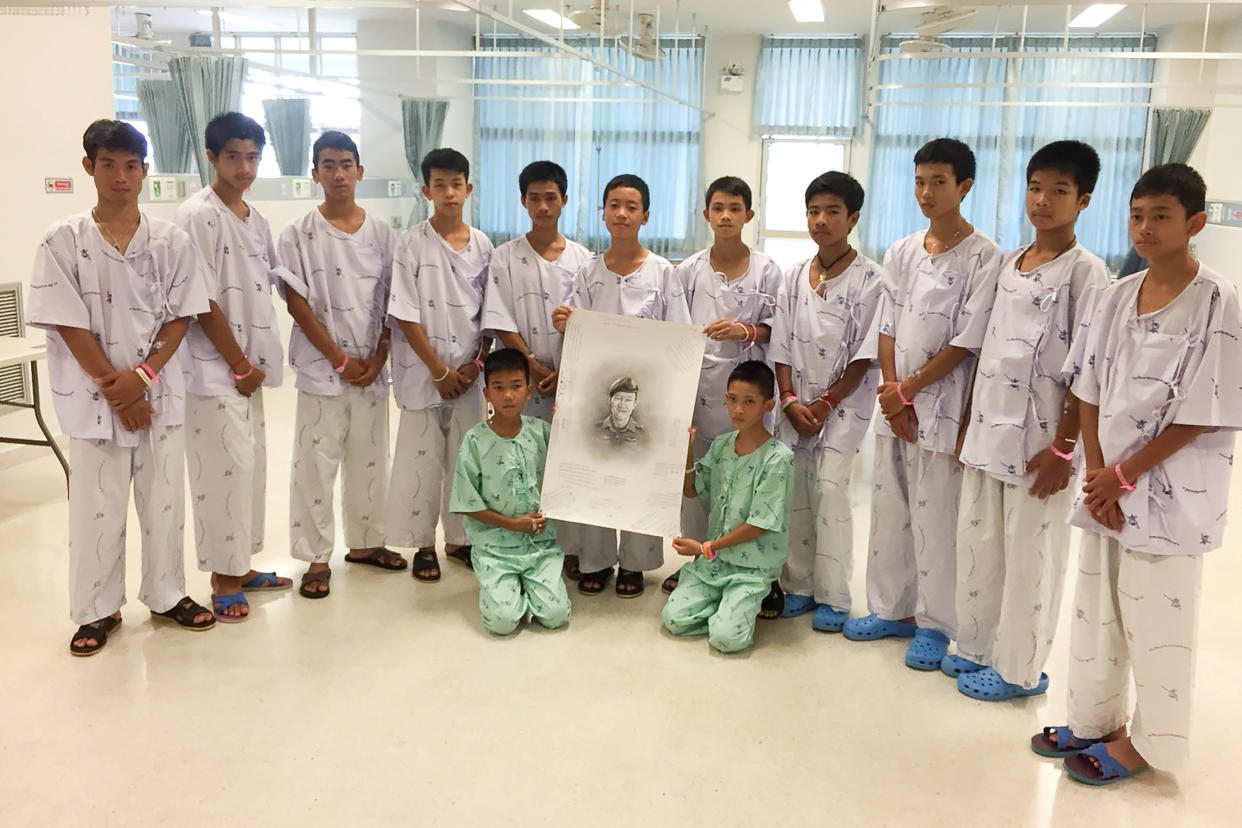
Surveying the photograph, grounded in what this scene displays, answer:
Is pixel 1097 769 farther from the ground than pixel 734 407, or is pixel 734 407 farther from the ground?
pixel 734 407

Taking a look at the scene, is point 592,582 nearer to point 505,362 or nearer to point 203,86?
point 505,362

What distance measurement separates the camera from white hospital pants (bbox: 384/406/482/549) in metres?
3.84

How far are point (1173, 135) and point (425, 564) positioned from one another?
9556 millimetres

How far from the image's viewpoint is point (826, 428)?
136 inches

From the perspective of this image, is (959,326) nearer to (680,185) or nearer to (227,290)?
(227,290)

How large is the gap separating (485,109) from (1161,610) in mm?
10875

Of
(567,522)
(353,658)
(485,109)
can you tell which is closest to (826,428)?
(567,522)

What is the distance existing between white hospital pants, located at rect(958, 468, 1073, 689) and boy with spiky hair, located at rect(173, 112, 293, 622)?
238cm

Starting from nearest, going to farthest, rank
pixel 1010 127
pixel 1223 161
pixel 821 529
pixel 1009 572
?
pixel 1009 572, pixel 821 529, pixel 1223 161, pixel 1010 127

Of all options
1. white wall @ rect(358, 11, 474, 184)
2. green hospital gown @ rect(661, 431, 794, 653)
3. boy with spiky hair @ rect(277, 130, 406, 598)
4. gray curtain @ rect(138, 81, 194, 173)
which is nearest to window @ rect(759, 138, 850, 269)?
white wall @ rect(358, 11, 474, 184)

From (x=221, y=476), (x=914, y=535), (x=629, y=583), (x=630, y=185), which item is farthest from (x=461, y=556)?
(x=914, y=535)

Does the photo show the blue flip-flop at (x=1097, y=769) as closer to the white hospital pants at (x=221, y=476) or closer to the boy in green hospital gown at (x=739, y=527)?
the boy in green hospital gown at (x=739, y=527)

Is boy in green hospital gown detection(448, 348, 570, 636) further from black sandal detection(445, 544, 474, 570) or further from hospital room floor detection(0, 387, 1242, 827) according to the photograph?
black sandal detection(445, 544, 474, 570)

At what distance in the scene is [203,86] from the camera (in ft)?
26.1
